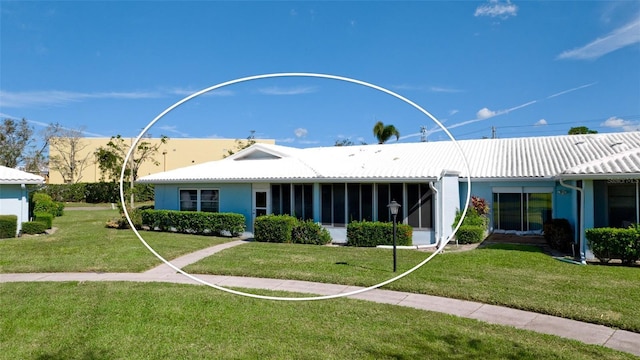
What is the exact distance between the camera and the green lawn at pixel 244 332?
21.4 feet

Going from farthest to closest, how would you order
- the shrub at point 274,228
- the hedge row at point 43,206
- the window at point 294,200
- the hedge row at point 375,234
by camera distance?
the hedge row at point 43,206, the window at point 294,200, the shrub at point 274,228, the hedge row at point 375,234

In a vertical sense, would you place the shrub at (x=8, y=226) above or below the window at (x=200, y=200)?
below

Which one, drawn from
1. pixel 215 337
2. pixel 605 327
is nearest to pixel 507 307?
pixel 605 327

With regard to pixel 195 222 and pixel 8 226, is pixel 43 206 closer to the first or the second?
pixel 8 226

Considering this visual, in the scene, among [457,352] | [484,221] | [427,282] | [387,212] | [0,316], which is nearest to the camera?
[457,352]

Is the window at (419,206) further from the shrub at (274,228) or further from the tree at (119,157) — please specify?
the tree at (119,157)

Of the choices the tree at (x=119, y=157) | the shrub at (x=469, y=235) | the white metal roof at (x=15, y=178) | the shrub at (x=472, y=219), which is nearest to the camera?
the shrub at (x=469, y=235)

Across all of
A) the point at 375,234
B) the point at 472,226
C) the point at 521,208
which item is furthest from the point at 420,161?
the point at 375,234

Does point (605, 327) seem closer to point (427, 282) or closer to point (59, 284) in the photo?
point (427, 282)

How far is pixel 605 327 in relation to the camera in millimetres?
7617

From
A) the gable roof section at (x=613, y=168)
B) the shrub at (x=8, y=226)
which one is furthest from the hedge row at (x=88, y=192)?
the gable roof section at (x=613, y=168)

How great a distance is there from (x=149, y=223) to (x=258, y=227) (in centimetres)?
713

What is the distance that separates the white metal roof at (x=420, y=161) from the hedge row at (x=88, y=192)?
22.2m

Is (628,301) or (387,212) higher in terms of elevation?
(387,212)
